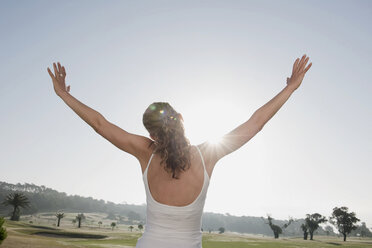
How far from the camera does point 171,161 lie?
2400 millimetres

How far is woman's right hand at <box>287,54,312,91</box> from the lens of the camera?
122 inches

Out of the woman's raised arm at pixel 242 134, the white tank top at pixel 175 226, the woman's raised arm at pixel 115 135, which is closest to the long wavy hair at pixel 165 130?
the woman's raised arm at pixel 115 135

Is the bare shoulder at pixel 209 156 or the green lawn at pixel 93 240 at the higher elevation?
the bare shoulder at pixel 209 156

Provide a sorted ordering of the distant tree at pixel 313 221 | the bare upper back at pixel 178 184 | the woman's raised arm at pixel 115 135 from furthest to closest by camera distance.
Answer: the distant tree at pixel 313 221 < the woman's raised arm at pixel 115 135 < the bare upper back at pixel 178 184

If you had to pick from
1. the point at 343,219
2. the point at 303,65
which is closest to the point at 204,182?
the point at 303,65

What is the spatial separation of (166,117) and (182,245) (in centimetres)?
113

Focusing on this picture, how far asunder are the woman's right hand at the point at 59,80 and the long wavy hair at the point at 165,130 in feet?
3.91

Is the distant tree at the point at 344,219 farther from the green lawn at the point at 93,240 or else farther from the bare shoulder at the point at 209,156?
the bare shoulder at the point at 209,156

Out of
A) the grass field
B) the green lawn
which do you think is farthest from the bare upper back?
the grass field

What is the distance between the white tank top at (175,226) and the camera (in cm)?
225

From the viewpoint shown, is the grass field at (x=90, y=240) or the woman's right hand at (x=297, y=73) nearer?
the woman's right hand at (x=297, y=73)

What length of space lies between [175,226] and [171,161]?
546mm

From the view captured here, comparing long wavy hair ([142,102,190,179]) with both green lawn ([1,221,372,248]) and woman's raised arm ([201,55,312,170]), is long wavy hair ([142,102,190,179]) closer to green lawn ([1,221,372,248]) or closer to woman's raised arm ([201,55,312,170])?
woman's raised arm ([201,55,312,170])

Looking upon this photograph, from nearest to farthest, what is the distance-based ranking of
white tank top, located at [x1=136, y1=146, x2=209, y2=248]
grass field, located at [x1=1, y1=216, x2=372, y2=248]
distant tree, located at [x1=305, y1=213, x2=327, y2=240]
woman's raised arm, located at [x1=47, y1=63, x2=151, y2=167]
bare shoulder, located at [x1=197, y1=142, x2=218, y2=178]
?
white tank top, located at [x1=136, y1=146, x2=209, y2=248] → bare shoulder, located at [x1=197, y1=142, x2=218, y2=178] → woman's raised arm, located at [x1=47, y1=63, x2=151, y2=167] → grass field, located at [x1=1, y1=216, x2=372, y2=248] → distant tree, located at [x1=305, y1=213, x2=327, y2=240]
